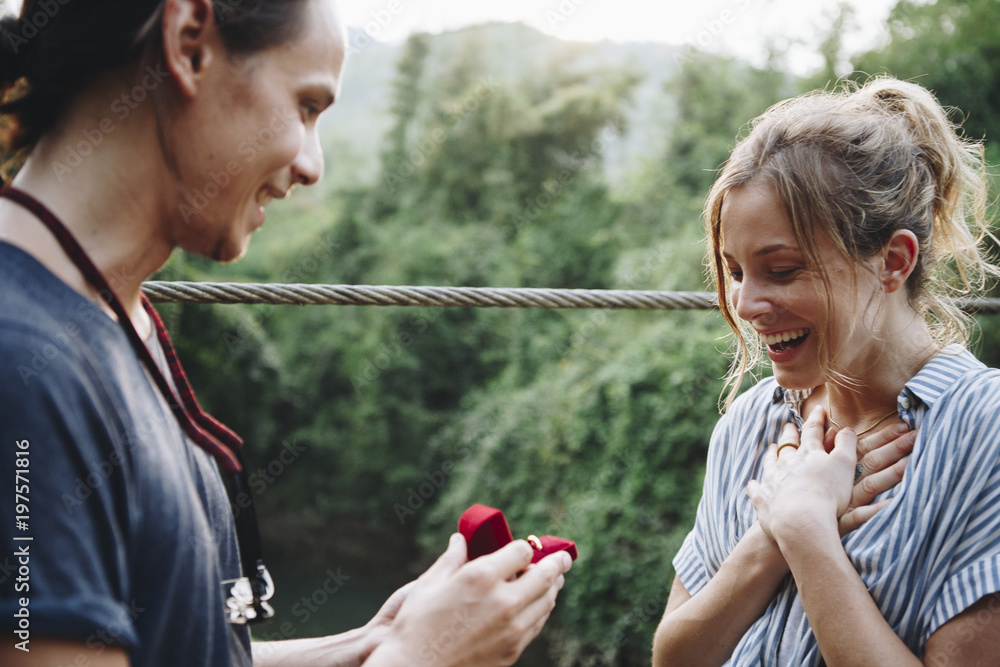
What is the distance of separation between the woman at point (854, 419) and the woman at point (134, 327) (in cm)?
57

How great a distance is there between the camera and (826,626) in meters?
1.23

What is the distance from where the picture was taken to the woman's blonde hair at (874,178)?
4.63 ft

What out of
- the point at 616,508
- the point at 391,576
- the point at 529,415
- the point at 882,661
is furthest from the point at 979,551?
the point at 391,576

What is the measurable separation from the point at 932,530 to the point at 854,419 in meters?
0.33

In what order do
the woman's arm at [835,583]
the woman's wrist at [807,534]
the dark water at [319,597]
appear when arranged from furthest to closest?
1. the dark water at [319,597]
2. the woman's wrist at [807,534]
3. the woman's arm at [835,583]

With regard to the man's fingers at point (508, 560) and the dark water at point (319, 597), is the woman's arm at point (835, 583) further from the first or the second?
the dark water at point (319, 597)

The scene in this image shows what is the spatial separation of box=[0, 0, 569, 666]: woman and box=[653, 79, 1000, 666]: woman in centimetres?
57

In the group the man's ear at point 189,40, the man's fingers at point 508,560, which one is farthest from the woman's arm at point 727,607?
the man's ear at point 189,40

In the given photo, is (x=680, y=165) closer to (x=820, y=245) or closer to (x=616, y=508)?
(x=616, y=508)

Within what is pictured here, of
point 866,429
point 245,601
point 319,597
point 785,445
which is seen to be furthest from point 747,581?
point 319,597

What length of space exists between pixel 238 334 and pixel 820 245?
13175 mm

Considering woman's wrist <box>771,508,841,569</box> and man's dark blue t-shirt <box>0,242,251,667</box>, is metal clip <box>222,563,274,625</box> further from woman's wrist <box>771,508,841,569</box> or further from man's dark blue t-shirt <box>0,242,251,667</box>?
woman's wrist <box>771,508,841,569</box>

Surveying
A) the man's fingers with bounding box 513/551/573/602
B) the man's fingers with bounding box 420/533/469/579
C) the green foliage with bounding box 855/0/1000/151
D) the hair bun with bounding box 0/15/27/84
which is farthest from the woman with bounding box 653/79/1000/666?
the green foliage with bounding box 855/0/1000/151

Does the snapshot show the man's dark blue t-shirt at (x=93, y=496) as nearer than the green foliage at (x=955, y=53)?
Yes
